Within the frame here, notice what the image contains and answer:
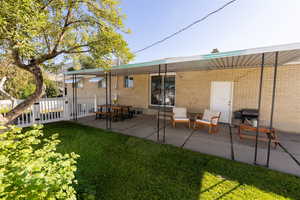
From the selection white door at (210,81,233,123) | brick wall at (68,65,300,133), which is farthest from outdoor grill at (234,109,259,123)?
white door at (210,81,233,123)

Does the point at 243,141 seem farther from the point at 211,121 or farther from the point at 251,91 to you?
the point at 251,91

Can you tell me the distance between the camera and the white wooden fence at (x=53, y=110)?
5.79 meters

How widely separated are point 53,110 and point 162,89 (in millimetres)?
6224

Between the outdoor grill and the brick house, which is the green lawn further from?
the outdoor grill

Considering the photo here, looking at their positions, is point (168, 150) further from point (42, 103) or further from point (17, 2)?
point (42, 103)

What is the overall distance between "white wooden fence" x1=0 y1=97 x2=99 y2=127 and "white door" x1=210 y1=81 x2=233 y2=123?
23.4 ft

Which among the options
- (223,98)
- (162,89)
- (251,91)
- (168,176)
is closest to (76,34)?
(168,176)

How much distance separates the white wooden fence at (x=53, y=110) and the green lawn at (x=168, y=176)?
11.6 feet

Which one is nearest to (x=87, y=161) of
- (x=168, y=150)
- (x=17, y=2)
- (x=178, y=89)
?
(x=168, y=150)

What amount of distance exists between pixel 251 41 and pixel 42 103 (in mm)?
10936

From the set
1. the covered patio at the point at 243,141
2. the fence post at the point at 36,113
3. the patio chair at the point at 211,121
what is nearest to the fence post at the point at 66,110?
the fence post at the point at 36,113

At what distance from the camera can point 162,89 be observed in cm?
831

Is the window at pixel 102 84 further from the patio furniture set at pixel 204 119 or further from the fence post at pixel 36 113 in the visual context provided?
the patio furniture set at pixel 204 119

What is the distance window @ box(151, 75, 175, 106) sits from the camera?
26.5 ft
